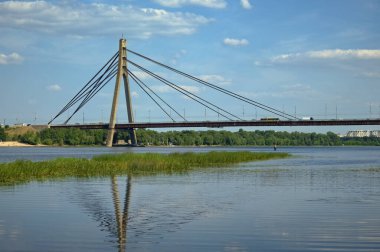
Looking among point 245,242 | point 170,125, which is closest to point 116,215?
point 245,242

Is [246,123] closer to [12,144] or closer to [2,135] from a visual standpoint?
[12,144]

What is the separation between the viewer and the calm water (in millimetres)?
12578

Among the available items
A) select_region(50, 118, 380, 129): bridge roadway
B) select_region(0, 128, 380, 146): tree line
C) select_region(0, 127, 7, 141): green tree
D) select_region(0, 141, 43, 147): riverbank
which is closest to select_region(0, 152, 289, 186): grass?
select_region(50, 118, 380, 129): bridge roadway

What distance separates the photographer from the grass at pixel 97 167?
2962cm

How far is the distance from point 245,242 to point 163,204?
23.0ft

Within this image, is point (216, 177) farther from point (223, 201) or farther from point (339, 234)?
point (339, 234)

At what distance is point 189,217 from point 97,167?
19.5 meters

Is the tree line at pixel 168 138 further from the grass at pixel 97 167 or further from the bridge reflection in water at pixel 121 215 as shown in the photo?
the bridge reflection in water at pixel 121 215

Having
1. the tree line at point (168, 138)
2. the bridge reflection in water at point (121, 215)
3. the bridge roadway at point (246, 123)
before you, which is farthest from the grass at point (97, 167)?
the tree line at point (168, 138)

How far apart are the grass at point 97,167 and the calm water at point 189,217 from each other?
3.05 meters

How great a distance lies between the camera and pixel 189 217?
53.7 feet

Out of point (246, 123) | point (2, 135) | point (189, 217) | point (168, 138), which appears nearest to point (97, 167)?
point (189, 217)

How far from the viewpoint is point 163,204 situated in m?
19.4

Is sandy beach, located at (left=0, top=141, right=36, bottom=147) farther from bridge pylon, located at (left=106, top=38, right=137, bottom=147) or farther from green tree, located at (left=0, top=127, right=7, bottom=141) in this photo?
bridge pylon, located at (left=106, top=38, right=137, bottom=147)
